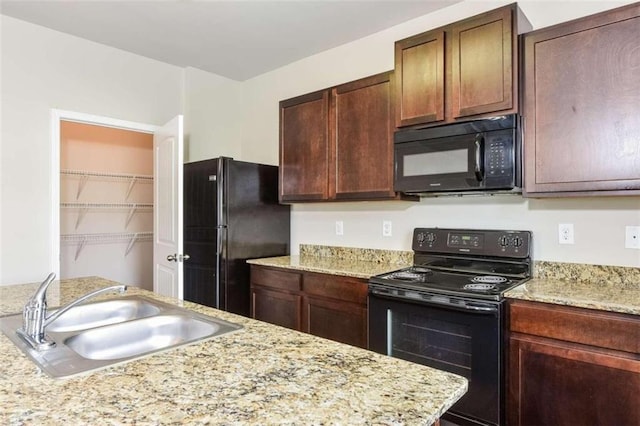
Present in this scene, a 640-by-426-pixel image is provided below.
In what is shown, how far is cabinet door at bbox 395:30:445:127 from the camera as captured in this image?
2225mm

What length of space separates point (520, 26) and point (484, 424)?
1.93 m

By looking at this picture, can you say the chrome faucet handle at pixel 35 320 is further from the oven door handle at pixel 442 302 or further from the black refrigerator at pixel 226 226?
the black refrigerator at pixel 226 226

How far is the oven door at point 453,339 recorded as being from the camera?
5.82 feet

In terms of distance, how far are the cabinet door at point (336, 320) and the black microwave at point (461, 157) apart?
2.59 ft

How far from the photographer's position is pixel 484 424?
5.93 ft

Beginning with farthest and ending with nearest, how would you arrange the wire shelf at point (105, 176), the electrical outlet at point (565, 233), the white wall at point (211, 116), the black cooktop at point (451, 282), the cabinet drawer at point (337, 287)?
the wire shelf at point (105, 176)
the white wall at point (211, 116)
the cabinet drawer at point (337, 287)
the electrical outlet at point (565, 233)
the black cooktop at point (451, 282)

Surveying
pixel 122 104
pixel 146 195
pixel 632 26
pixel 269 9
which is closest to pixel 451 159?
pixel 632 26

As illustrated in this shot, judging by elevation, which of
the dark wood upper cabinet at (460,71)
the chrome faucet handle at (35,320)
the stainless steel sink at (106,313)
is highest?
the dark wood upper cabinet at (460,71)

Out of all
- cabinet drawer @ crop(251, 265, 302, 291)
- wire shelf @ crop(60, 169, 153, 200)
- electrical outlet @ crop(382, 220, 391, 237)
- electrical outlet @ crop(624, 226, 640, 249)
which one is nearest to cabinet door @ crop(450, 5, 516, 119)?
electrical outlet @ crop(624, 226, 640, 249)

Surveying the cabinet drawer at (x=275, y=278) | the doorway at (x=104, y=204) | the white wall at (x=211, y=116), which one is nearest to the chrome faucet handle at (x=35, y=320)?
the cabinet drawer at (x=275, y=278)

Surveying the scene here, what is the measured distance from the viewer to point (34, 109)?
2.84 meters

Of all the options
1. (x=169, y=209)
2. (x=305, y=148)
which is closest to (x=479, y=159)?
(x=305, y=148)

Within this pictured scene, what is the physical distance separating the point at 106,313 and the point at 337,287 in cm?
130

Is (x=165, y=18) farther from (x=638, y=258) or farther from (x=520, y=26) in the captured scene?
(x=638, y=258)
